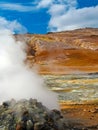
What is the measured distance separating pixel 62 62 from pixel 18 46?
8896 cm

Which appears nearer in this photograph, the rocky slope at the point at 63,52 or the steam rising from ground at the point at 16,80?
the steam rising from ground at the point at 16,80

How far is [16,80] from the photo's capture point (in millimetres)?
31906

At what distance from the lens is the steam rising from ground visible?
29828 millimetres

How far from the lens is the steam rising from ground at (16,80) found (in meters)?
29.8

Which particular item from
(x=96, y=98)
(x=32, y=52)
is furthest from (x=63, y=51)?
(x=96, y=98)

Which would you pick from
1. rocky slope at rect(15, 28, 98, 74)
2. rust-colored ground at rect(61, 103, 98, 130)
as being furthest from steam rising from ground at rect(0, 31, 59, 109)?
rocky slope at rect(15, 28, 98, 74)

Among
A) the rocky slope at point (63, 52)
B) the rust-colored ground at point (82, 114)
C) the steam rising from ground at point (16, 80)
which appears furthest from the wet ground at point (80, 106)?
the rocky slope at point (63, 52)

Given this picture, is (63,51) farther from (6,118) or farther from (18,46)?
(6,118)

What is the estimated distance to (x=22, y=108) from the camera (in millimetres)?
24766

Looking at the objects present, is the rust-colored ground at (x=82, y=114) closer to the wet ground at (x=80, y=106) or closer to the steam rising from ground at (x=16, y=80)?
the wet ground at (x=80, y=106)

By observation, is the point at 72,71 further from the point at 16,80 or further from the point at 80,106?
the point at 16,80

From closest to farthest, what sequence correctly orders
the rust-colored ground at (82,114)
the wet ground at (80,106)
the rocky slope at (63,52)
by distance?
the rust-colored ground at (82,114), the wet ground at (80,106), the rocky slope at (63,52)

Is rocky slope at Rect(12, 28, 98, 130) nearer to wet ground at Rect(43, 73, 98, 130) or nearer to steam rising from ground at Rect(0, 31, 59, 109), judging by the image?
wet ground at Rect(43, 73, 98, 130)

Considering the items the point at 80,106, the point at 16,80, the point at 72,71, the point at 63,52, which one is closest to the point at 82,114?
the point at 80,106
